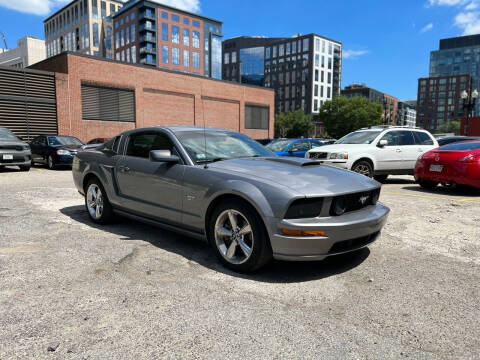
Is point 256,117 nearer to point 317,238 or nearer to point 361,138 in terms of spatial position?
point 361,138

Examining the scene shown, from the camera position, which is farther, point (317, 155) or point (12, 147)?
point (12, 147)

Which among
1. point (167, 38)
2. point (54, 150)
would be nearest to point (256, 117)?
point (54, 150)

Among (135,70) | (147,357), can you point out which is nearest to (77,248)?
(147,357)

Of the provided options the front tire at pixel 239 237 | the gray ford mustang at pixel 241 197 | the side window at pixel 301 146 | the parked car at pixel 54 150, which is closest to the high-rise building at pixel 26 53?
the parked car at pixel 54 150

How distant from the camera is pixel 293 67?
11056 centimetres

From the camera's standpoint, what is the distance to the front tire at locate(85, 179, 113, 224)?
523cm

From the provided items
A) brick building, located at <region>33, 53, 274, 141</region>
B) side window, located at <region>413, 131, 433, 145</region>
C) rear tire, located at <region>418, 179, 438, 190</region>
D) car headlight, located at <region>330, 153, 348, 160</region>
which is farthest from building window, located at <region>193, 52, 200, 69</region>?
rear tire, located at <region>418, 179, 438, 190</region>

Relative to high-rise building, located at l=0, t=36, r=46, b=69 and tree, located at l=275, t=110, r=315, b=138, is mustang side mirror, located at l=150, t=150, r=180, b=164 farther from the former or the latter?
high-rise building, located at l=0, t=36, r=46, b=69

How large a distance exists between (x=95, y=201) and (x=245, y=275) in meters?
3.11

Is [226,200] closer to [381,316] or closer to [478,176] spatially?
[381,316]

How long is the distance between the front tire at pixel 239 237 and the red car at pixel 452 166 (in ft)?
22.8

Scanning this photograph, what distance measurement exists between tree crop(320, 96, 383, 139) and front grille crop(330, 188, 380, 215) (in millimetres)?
75549

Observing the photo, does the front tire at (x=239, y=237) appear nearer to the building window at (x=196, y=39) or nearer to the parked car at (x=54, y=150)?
the parked car at (x=54, y=150)

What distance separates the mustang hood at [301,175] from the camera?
10.7 feet
